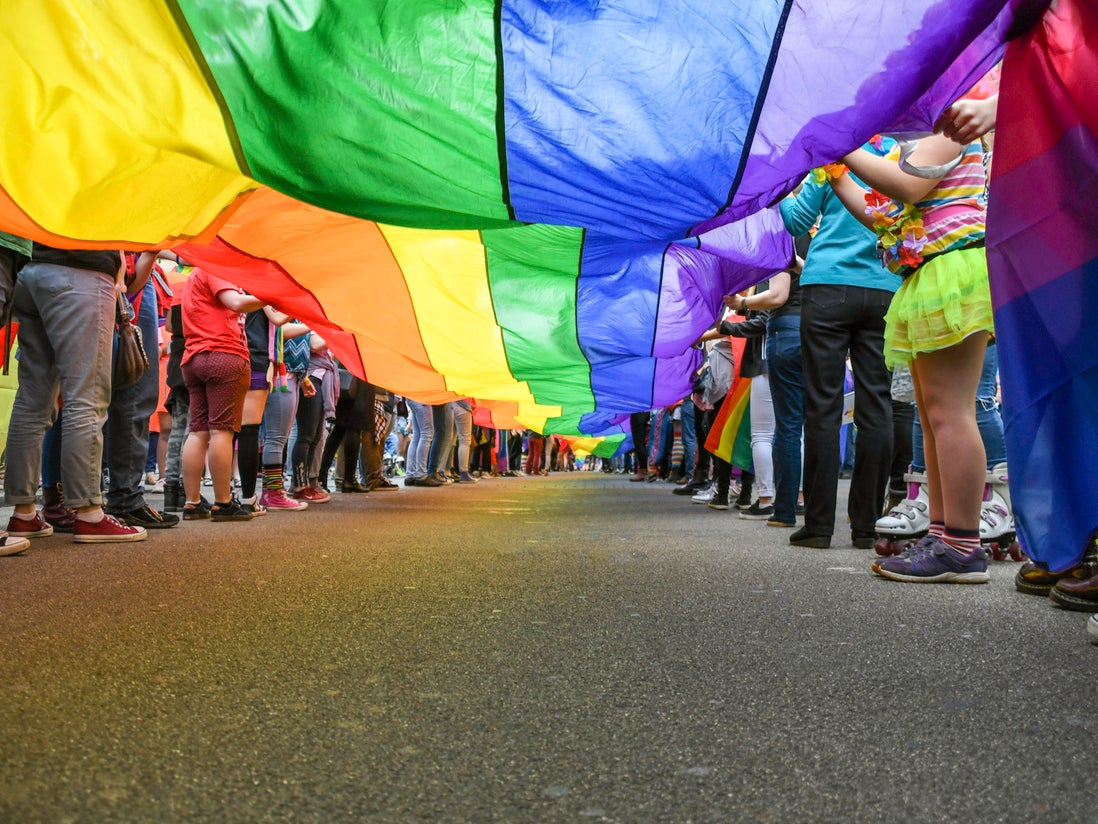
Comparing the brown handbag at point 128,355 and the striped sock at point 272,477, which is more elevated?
the brown handbag at point 128,355

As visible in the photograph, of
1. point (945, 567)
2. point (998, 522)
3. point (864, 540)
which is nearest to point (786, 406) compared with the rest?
point (864, 540)

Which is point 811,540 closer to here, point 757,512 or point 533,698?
point 757,512

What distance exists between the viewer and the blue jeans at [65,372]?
10.4 feet

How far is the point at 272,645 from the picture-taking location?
169cm

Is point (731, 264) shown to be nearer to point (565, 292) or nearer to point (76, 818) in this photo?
point (565, 292)

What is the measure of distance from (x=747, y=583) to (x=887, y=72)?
4.65 feet

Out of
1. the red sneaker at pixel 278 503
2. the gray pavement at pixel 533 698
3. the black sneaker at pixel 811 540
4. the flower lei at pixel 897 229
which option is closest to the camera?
the gray pavement at pixel 533 698

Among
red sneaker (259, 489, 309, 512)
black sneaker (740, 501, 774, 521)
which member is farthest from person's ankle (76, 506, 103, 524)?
black sneaker (740, 501, 774, 521)

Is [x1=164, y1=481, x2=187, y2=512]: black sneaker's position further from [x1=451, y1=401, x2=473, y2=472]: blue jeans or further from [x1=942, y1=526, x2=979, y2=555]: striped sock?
[x1=451, y1=401, x2=473, y2=472]: blue jeans

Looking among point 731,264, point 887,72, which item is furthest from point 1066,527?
point 731,264

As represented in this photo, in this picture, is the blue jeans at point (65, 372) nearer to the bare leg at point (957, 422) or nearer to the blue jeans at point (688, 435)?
the bare leg at point (957, 422)

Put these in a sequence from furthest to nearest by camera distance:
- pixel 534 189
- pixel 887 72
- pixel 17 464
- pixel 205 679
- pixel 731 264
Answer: pixel 731 264 → pixel 17 464 → pixel 534 189 → pixel 887 72 → pixel 205 679

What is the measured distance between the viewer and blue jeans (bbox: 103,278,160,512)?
3.89m

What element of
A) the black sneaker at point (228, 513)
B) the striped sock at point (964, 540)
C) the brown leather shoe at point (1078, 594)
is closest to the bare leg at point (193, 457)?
the black sneaker at point (228, 513)
